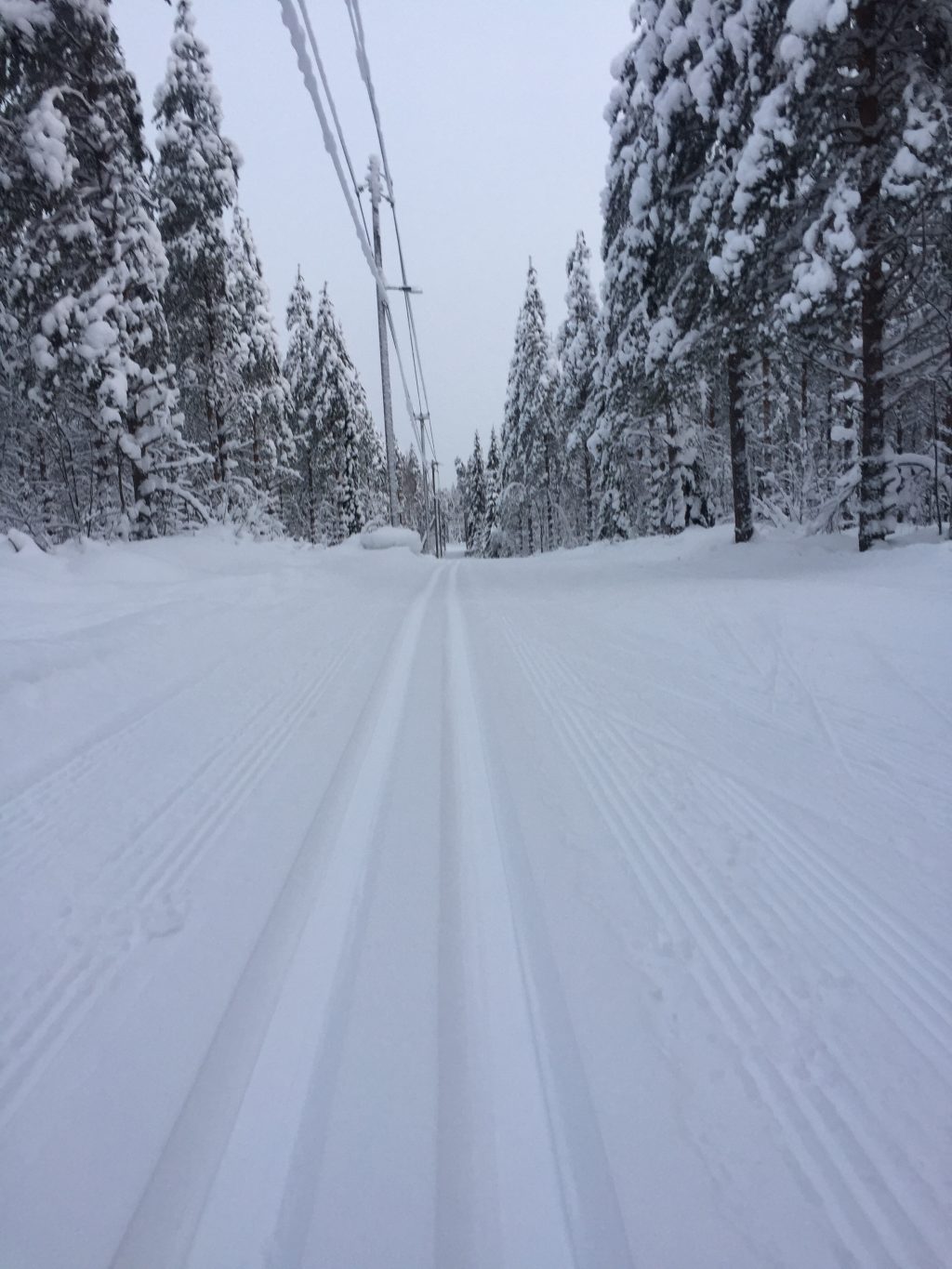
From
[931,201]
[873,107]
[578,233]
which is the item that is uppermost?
[578,233]

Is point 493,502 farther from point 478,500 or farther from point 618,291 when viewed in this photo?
point 618,291

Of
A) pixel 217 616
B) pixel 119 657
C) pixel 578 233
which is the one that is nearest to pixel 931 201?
pixel 217 616

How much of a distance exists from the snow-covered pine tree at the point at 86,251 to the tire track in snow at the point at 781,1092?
10.7 meters

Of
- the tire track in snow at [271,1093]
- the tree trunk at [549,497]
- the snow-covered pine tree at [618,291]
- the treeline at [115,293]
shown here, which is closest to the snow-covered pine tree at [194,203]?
the treeline at [115,293]

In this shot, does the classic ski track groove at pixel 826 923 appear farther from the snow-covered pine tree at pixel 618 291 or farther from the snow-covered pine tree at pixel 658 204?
the snow-covered pine tree at pixel 618 291

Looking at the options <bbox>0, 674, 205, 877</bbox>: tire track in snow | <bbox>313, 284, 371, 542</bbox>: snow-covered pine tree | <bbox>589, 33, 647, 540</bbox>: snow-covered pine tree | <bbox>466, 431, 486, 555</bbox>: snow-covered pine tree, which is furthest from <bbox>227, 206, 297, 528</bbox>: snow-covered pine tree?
<bbox>466, 431, 486, 555</bbox>: snow-covered pine tree

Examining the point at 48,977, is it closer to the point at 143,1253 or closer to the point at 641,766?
the point at 143,1253

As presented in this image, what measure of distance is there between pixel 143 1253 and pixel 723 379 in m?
16.7

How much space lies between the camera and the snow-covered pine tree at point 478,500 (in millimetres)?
62250

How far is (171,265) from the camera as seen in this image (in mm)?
14898

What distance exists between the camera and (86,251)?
1093 centimetres

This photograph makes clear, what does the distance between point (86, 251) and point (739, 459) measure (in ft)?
41.6

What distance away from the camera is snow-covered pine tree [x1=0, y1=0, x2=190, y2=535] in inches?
384

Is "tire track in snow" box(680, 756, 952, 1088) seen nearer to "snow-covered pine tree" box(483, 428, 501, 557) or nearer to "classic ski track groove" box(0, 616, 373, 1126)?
"classic ski track groove" box(0, 616, 373, 1126)
